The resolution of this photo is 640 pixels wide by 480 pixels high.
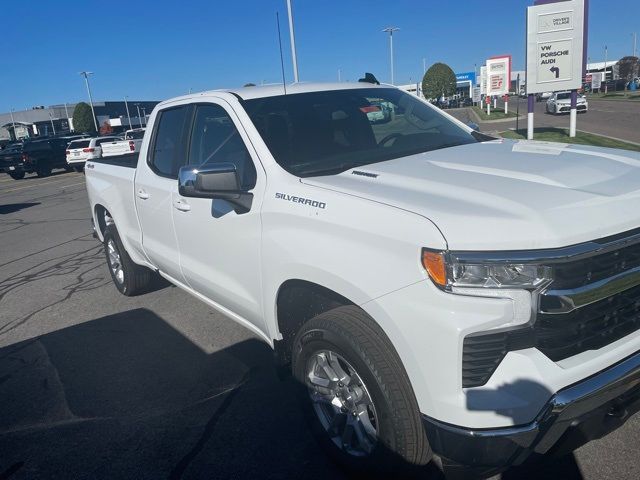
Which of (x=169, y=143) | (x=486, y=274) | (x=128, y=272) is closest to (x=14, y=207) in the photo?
(x=128, y=272)

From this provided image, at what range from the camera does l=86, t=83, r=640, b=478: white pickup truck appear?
202 centimetres

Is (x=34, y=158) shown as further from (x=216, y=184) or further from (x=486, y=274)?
(x=486, y=274)

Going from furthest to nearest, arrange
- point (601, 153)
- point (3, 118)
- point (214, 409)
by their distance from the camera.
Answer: point (3, 118) < point (214, 409) < point (601, 153)

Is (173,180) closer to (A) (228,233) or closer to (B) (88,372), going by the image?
(A) (228,233)

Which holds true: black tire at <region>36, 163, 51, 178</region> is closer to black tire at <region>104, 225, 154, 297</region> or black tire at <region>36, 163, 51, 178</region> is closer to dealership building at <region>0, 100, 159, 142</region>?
black tire at <region>104, 225, 154, 297</region>

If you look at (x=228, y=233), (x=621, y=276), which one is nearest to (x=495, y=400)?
(x=621, y=276)

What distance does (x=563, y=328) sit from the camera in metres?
2.06

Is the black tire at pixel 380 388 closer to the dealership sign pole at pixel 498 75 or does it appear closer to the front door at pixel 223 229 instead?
the front door at pixel 223 229

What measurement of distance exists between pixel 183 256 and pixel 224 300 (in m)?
0.61

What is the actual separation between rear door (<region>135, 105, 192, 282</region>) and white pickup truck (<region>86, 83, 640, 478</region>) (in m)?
0.59

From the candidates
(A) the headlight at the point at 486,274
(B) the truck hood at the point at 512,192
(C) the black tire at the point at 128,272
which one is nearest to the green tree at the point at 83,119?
(C) the black tire at the point at 128,272

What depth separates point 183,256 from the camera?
4012 millimetres

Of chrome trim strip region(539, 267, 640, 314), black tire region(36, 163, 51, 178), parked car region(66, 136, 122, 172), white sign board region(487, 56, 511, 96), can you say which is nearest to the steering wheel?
chrome trim strip region(539, 267, 640, 314)

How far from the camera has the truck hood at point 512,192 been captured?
6.72 ft
